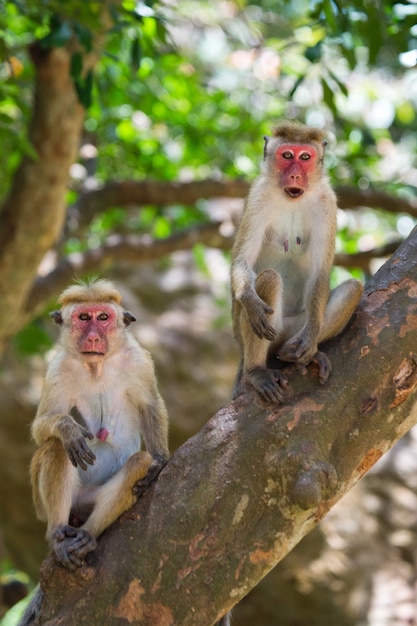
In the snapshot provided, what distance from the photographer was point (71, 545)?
3.80 metres

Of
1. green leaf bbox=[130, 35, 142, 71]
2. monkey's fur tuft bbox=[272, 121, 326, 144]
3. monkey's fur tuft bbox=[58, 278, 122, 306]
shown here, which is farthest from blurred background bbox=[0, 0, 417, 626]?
monkey's fur tuft bbox=[58, 278, 122, 306]

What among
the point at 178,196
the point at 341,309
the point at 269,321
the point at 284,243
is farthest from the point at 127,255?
the point at 341,309

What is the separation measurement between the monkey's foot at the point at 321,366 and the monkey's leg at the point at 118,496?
2.92 ft

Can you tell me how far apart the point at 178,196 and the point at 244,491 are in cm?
608

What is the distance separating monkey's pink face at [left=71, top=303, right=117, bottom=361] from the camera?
15.9 ft

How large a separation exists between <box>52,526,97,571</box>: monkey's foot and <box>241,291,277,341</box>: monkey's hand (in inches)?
53.4

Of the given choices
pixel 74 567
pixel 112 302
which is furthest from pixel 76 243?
pixel 74 567

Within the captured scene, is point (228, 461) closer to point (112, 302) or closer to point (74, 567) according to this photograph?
point (74, 567)

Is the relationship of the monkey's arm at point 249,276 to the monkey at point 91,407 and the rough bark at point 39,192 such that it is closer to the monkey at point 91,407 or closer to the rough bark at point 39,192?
the monkey at point 91,407

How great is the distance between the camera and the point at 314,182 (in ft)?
16.9

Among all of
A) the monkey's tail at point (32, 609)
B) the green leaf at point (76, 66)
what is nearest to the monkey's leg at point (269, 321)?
the monkey's tail at point (32, 609)

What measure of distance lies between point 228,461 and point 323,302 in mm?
1249

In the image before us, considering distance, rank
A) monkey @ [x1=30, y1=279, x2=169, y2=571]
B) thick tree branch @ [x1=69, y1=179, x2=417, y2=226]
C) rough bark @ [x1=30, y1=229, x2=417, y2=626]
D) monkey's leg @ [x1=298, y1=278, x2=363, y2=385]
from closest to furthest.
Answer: rough bark @ [x1=30, y1=229, x2=417, y2=626]
monkey's leg @ [x1=298, y1=278, x2=363, y2=385]
monkey @ [x1=30, y1=279, x2=169, y2=571]
thick tree branch @ [x1=69, y1=179, x2=417, y2=226]

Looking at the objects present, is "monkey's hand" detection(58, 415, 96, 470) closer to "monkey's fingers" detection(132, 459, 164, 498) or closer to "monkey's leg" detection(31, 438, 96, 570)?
"monkey's leg" detection(31, 438, 96, 570)
